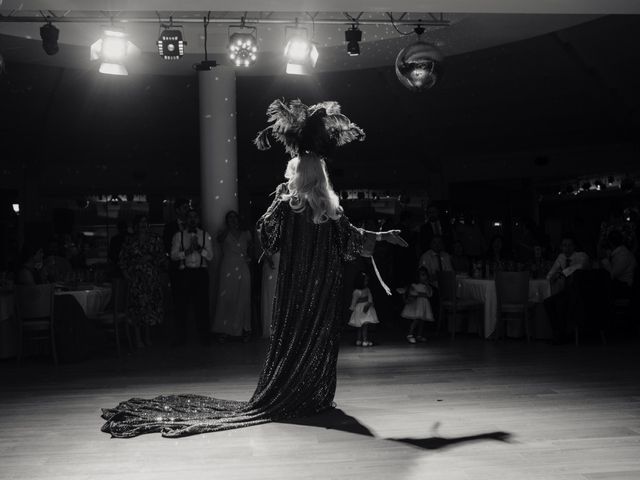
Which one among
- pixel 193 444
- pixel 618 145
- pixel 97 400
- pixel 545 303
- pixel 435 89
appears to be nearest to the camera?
pixel 193 444

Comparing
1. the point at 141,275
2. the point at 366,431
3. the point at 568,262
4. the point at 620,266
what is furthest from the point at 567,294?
the point at 141,275

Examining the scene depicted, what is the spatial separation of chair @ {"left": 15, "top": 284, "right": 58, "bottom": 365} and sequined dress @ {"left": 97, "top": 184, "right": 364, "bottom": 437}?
257 cm

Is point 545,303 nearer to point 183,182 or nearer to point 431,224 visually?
point 431,224

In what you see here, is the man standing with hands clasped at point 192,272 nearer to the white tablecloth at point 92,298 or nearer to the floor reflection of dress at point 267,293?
the floor reflection of dress at point 267,293

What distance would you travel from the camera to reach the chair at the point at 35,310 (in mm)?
6699

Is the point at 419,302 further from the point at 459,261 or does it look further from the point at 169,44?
the point at 169,44

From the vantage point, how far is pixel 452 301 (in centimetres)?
796

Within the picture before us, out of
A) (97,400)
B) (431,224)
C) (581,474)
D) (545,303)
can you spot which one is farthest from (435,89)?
(581,474)

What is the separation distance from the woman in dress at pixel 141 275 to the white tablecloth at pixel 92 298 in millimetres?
269

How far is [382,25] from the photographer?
8.57m

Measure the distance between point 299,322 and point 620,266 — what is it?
520 cm

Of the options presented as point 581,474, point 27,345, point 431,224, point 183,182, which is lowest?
point 581,474

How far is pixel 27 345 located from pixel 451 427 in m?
4.87

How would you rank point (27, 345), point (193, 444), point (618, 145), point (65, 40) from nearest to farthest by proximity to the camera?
point (193, 444) < point (27, 345) < point (65, 40) < point (618, 145)
